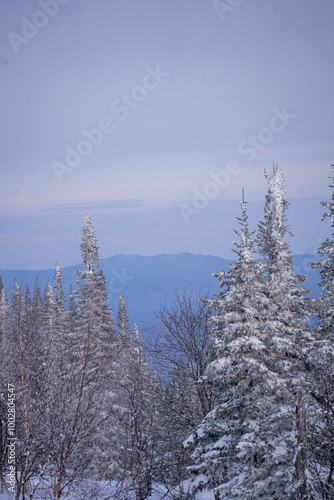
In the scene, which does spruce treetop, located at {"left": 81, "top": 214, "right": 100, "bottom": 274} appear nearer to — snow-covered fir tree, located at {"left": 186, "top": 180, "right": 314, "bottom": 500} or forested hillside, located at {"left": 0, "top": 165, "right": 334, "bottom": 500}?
forested hillside, located at {"left": 0, "top": 165, "right": 334, "bottom": 500}

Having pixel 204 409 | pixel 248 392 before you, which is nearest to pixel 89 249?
pixel 204 409

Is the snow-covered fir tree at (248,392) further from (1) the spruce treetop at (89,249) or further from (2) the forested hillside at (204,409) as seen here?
(1) the spruce treetop at (89,249)

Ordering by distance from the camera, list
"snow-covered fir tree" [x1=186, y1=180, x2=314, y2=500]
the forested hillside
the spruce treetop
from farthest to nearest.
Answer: the spruce treetop → "snow-covered fir tree" [x1=186, y1=180, x2=314, y2=500] → the forested hillside

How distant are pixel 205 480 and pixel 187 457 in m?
3.22

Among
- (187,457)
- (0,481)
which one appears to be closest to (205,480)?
(187,457)

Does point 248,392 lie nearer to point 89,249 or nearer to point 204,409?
Answer: point 204,409

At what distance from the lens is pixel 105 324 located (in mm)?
29875

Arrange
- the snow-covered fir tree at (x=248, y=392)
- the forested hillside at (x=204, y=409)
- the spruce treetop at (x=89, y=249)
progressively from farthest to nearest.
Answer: the spruce treetop at (x=89, y=249) → the snow-covered fir tree at (x=248, y=392) → the forested hillside at (x=204, y=409)

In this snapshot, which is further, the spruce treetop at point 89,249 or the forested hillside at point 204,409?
the spruce treetop at point 89,249

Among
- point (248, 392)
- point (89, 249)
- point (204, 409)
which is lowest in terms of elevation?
point (204, 409)

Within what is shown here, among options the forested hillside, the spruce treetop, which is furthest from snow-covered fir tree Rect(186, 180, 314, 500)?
the spruce treetop

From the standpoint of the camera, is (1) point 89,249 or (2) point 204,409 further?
(1) point 89,249

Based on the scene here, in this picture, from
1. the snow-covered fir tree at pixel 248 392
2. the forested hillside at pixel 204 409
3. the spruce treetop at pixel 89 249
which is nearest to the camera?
the forested hillside at pixel 204 409

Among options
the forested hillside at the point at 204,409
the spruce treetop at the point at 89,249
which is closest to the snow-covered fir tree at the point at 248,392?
the forested hillside at the point at 204,409
